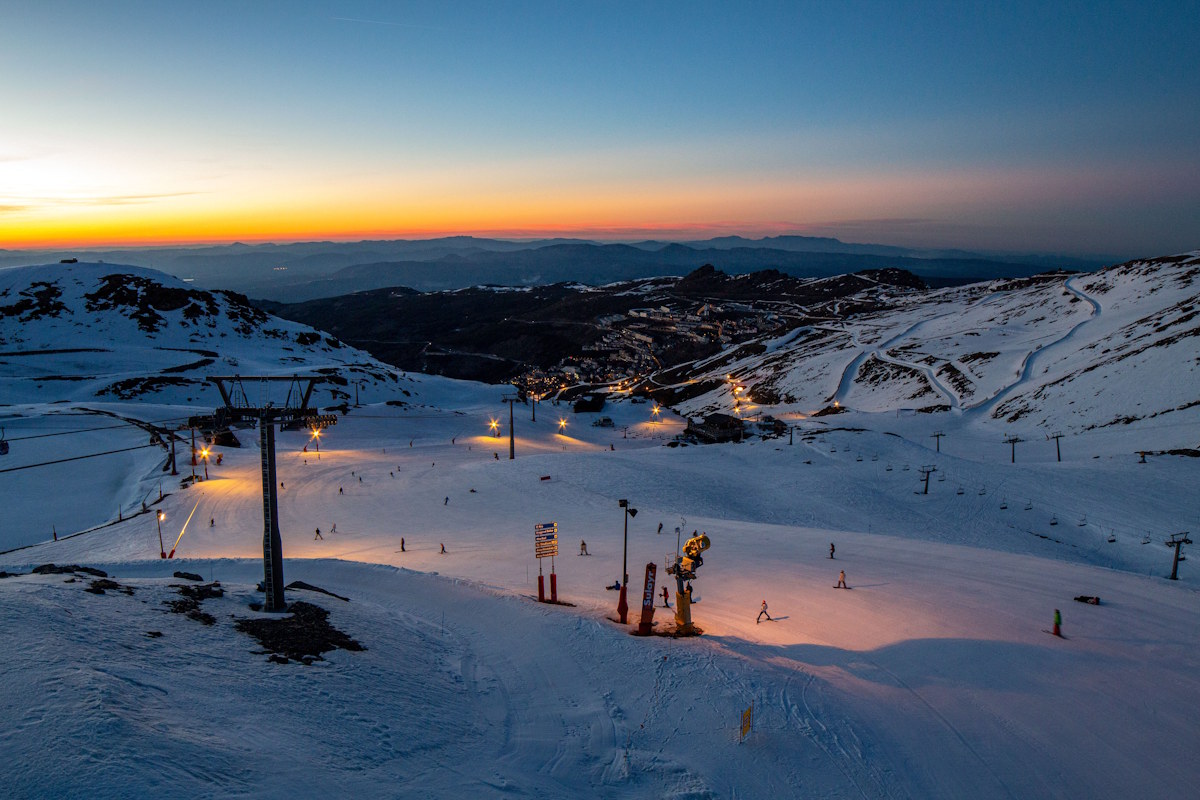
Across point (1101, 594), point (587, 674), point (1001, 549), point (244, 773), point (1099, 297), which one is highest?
point (1099, 297)

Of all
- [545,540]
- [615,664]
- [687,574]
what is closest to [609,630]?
[615,664]

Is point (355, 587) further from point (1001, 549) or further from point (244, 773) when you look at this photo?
point (1001, 549)

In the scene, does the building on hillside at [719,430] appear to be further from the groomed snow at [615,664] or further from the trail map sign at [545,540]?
the trail map sign at [545,540]

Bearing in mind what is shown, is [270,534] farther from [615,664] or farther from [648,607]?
[648,607]

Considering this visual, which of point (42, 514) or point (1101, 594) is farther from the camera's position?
point (42, 514)

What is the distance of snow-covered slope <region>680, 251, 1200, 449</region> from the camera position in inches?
2392

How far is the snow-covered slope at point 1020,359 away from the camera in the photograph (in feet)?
199

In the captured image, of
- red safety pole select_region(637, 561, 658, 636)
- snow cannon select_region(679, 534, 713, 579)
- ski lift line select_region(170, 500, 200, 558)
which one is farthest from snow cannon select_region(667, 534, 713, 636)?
ski lift line select_region(170, 500, 200, 558)

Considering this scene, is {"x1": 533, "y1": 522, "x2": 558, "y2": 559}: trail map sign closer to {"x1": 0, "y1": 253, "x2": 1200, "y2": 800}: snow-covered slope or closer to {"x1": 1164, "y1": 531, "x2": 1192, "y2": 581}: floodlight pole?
{"x1": 0, "y1": 253, "x2": 1200, "y2": 800}: snow-covered slope

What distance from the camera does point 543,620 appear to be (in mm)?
20688

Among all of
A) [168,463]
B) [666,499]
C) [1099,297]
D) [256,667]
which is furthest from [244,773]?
[1099,297]

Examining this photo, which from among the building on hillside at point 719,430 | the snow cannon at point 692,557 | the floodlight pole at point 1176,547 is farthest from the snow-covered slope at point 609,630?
the building on hillside at point 719,430

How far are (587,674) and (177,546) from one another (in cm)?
2729

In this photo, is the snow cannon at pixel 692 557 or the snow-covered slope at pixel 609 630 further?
the snow cannon at pixel 692 557
